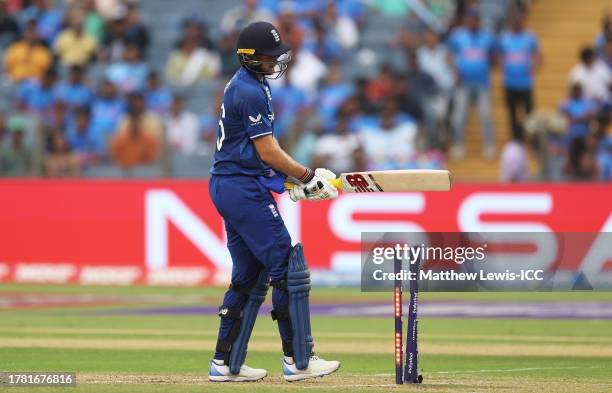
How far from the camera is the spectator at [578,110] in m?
20.8

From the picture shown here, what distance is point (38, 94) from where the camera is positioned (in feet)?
73.7

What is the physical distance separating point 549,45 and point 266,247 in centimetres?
1640

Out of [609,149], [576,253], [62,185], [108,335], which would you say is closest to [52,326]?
[108,335]

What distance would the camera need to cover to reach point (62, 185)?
803 inches

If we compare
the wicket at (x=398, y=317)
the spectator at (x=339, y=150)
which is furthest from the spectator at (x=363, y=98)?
the wicket at (x=398, y=317)

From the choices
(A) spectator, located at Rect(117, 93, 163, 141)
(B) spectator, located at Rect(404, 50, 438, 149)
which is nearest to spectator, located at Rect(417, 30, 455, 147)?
(B) spectator, located at Rect(404, 50, 438, 149)

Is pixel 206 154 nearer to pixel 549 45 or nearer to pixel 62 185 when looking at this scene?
pixel 62 185

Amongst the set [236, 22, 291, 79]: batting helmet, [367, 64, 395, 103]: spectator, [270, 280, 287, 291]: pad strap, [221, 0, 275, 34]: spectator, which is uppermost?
[221, 0, 275, 34]: spectator

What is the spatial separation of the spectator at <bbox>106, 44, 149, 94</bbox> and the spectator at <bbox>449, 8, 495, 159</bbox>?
489cm

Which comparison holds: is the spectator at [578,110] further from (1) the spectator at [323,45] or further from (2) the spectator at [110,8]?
(2) the spectator at [110,8]

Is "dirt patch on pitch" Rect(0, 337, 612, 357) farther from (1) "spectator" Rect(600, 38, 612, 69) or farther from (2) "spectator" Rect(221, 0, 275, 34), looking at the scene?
(2) "spectator" Rect(221, 0, 275, 34)

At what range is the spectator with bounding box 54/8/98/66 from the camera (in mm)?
23312

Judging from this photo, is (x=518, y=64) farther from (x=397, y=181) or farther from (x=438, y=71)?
(x=397, y=181)

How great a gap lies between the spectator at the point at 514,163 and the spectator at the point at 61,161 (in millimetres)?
6077
